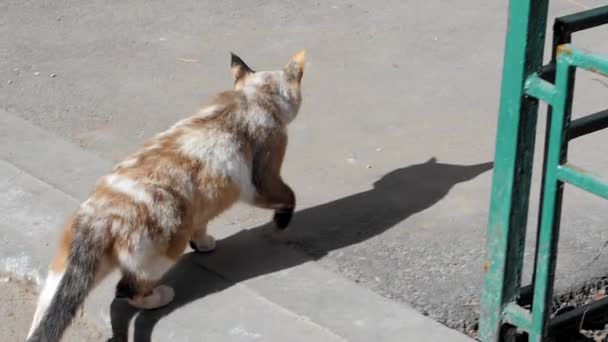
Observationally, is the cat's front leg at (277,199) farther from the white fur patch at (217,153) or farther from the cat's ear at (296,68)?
the cat's ear at (296,68)

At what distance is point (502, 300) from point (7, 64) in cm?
388

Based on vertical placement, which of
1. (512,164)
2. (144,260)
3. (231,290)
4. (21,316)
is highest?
(512,164)

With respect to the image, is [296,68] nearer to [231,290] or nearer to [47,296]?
[231,290]

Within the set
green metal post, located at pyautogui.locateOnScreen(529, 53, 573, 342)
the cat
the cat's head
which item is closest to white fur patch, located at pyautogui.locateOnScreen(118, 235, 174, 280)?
the cat

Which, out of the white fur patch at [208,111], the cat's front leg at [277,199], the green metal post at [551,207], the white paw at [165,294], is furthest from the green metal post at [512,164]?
the white fur patch at [208,111]

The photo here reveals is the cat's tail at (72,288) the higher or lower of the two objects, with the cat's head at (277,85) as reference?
lower

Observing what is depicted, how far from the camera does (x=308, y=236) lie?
488 centimetres

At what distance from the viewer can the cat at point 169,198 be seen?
13.4 feet

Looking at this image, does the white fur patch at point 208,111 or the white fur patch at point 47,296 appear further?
the white fur patch at point 208,111

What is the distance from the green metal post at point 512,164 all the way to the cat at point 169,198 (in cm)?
113

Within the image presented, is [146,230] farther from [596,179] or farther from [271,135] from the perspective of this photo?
[596,179]

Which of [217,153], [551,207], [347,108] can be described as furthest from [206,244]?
[347,108]

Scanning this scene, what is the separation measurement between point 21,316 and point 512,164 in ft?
7.28

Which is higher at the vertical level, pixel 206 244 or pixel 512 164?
pixel 512 164
